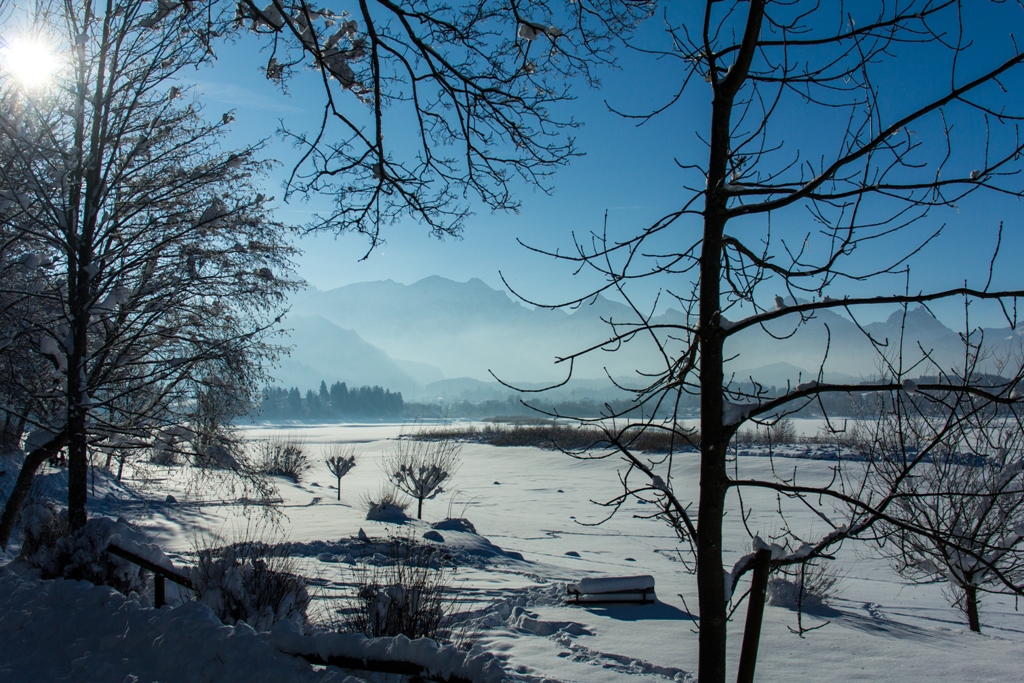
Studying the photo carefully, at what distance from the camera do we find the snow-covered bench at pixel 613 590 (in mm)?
8094

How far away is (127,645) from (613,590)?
5.89 meters

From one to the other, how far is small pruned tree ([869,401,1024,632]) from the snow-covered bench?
309cm

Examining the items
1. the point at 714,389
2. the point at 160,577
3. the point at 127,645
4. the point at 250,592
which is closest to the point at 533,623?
the point at 250,592

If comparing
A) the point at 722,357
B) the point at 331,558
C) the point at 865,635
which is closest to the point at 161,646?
the point at 722,357

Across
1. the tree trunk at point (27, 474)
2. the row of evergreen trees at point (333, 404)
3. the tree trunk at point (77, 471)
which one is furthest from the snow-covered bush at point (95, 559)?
the row of evergreen trees at point (333, 404)

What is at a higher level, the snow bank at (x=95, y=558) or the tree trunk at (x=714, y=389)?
the tree trunk at (x=714, y=389)

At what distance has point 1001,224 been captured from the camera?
225 centimetres

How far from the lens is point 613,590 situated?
26.6 feet

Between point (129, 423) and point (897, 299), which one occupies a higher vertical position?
point (897, 299)

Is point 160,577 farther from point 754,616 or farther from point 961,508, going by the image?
point 961,508

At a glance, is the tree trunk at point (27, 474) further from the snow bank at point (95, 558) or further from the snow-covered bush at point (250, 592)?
the snow-covered bush at point (250, 592)

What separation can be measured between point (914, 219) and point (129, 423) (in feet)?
28.5

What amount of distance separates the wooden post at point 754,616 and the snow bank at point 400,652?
1.45 m

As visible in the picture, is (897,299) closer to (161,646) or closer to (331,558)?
(161,646)
